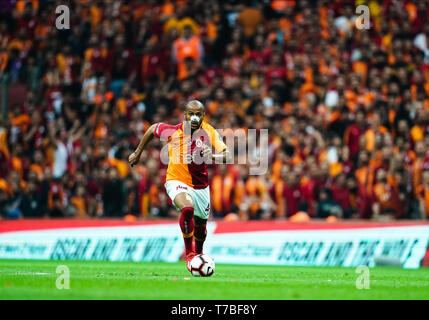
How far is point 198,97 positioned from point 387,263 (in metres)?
7.32

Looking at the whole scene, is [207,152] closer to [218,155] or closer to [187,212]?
[218,155]

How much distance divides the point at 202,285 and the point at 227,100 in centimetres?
1089

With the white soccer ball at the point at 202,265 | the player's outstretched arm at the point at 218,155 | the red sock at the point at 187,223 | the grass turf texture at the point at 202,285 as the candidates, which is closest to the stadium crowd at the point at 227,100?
the grass turf texture at the point at 202,285

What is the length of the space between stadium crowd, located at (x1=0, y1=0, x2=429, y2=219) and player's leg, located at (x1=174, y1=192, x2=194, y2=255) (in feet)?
18.8

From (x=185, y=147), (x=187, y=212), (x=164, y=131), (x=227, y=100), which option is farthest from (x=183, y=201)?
(x=227, y=100)

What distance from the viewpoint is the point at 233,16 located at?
23.2m

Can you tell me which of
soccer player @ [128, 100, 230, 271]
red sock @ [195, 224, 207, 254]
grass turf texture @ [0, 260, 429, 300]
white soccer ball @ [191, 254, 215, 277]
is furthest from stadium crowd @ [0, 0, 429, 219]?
white soccer ball @ [191, 254, 215, 277]

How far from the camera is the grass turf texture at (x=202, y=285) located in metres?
9.19

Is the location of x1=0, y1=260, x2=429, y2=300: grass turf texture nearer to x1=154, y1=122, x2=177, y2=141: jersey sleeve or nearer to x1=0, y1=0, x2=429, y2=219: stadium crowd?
x1=154, y1=122, x2=177, y2=141: jersey sleeve

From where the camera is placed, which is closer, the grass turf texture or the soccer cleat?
the grass turf texture

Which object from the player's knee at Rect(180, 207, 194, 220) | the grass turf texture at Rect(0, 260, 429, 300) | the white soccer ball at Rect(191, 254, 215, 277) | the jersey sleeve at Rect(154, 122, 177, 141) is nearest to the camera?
the grass turf texture at Rect(0, 260, 429, 300)

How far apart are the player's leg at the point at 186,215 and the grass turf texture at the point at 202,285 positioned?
22.1 inches

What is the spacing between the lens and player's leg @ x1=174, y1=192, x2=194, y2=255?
11344mm

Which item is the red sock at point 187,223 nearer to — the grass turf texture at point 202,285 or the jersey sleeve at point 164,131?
the grass turf texture at point 202,285
